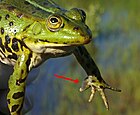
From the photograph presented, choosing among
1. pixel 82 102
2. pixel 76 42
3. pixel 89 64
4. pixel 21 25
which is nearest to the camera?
pixel 76 42

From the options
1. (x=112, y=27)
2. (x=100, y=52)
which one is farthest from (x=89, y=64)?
(x=112, y=27)

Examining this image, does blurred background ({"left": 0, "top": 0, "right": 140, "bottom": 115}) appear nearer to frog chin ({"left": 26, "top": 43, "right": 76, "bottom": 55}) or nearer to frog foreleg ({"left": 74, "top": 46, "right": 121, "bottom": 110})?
frog foreleg ({"left": 74, "top": 46, "right": 121, "bottom": 110})

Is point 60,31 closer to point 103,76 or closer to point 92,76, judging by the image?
point 92,76

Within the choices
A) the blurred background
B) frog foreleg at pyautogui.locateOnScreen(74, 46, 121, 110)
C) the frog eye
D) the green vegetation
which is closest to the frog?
the frog eye

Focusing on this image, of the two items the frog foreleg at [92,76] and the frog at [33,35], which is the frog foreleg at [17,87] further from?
the frog foreleg at [92,76]

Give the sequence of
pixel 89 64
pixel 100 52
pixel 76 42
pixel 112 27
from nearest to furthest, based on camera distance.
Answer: pixel 76 42
pixel 89 64
pixel 100 52
pixel 112 27

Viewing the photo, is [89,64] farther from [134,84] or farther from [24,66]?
[134,84]

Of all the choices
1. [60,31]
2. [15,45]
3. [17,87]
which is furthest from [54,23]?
[17,87]

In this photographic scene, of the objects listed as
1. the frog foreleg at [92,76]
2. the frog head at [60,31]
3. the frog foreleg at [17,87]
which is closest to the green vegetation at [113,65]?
the frog foreleg at [92,76]
